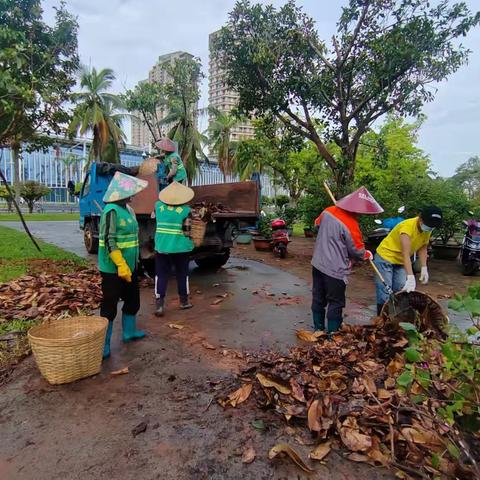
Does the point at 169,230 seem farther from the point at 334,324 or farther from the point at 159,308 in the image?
the point at 334,324

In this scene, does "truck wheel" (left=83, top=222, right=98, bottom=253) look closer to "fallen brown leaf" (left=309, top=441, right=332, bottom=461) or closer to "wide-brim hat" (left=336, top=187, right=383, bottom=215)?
"wide-brim hat" (left=336, top=187, right=383, bottom=215)

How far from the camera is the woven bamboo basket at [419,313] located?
3.64 m

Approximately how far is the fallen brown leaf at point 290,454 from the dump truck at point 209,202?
4.51 m

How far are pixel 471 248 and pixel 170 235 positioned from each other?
7.49 metres

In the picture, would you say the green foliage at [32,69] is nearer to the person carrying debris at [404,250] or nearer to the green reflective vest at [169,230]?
the green reflective vest at [169,230]

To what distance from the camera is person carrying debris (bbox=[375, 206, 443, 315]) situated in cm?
426

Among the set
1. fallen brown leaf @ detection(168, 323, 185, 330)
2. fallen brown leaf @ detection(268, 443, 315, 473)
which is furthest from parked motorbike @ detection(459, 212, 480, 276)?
fallen brown leaf @ detection(268, 443, 315, 473)

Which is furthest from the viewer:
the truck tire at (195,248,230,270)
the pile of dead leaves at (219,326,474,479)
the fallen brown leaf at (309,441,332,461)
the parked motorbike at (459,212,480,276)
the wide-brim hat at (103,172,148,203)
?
the parked motorbike at (459,212,480,276)

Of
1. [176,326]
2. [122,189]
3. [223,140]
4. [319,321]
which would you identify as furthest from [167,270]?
[223,140]

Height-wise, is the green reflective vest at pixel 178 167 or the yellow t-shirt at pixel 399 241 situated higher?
the green reflective vest at pixel 178 167

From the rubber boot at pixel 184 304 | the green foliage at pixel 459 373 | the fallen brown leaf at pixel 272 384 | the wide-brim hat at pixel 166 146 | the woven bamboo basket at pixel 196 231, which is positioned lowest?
the rubber boot at pixel 184 304

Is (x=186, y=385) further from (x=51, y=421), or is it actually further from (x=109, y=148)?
(x=109, y=148)

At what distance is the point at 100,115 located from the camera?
27.7 metres

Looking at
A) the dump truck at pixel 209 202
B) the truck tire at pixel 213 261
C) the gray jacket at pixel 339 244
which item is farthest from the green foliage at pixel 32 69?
the gray jacket at pixel 339 244
